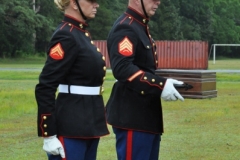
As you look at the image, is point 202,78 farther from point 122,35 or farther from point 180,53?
point 180,53

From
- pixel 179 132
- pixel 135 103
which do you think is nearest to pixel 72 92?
pixel 135 103

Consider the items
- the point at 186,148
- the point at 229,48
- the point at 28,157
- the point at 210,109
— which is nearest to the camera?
the point at 28,157

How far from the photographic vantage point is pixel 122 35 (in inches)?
175

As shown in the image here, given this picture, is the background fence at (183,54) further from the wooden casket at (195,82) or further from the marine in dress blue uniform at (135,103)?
the marine in dress blue uniform at (135,103)

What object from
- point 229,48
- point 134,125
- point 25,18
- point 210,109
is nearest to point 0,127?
point 210,109

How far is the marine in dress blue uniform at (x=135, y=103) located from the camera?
4473 mm

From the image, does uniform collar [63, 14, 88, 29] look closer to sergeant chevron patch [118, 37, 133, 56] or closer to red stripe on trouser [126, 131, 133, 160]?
sergeant chevron patch [118, 37, 133, 56]

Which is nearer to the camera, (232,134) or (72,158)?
(72,158)

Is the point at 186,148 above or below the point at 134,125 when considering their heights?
below

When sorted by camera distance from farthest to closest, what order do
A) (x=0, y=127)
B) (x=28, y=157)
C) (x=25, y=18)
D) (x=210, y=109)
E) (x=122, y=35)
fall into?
1. (x=25, y=18)
2. (x=210, y=109)
3. (x=0, y=127)
4. (x=28, y=157)
5. (x=122, y=35)

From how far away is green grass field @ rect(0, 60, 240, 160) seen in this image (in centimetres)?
881

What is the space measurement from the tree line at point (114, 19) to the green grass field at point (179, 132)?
41.2m

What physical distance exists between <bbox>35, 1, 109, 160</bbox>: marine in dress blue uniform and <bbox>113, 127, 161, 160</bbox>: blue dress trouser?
1.04ft

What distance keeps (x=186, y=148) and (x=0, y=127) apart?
3674 millimetres
